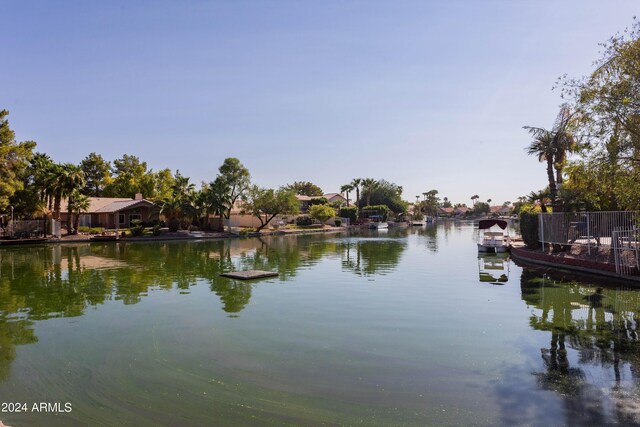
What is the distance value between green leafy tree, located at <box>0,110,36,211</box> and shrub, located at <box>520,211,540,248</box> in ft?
133

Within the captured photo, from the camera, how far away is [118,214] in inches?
2343

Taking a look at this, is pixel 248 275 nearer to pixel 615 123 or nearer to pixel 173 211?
pixel 615 123

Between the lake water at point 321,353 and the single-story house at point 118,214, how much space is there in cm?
4204

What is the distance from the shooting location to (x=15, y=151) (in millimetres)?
39250

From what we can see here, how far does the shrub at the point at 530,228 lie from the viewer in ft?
92.7

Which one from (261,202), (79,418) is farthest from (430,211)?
(79,418)

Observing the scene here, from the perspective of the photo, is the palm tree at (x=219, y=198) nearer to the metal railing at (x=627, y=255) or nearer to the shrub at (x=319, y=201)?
the shrub at (x=319, y=201)

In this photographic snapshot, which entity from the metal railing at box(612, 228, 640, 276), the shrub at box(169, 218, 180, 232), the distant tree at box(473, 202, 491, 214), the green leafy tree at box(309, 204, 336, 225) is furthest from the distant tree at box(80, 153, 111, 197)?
the distant tree at box(473, 202, 491, 214)

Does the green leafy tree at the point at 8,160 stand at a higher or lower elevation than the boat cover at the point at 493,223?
higher

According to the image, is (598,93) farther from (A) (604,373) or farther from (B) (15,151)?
(B) (15,151)

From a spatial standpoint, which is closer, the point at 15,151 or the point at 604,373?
the point at 604,373

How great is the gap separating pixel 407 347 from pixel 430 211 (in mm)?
139806

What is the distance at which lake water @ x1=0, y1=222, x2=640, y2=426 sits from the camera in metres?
6.52

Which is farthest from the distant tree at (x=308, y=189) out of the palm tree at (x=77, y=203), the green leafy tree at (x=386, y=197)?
the palm tree at (x=77, y=203)
